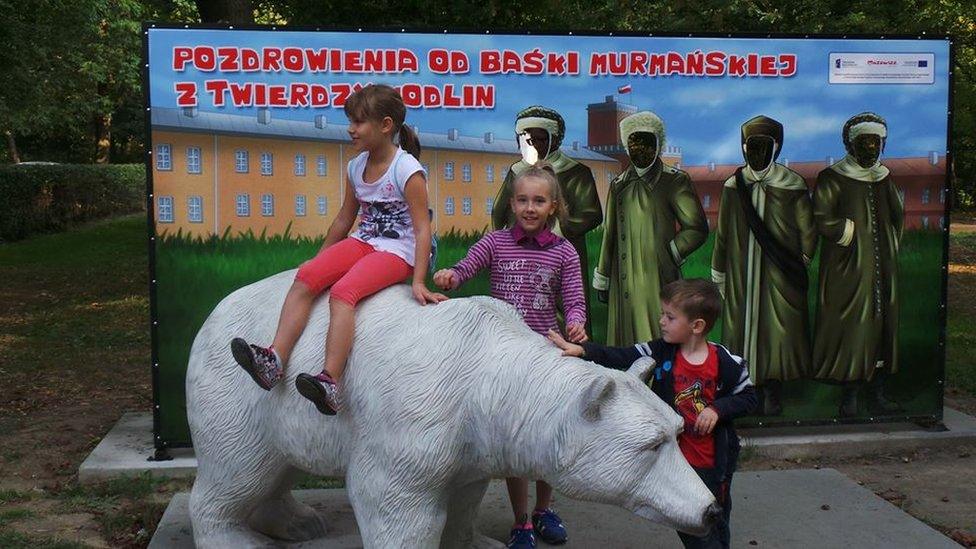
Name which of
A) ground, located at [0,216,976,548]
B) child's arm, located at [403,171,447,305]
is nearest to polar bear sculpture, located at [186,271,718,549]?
child's arm, located at [403,171,447,305]

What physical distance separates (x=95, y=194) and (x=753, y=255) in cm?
2172

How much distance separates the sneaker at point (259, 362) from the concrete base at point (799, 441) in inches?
104

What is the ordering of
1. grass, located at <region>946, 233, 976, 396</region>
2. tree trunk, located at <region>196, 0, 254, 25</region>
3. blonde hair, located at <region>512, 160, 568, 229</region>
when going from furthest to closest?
tree trunk, located at <region>196, 0, 254, 25</region> < grass, located at <region>946, 233, 976, 396</region> < blonde hair, located at <region>512, 160, 568, 229</region>

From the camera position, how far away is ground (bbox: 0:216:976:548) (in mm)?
5223

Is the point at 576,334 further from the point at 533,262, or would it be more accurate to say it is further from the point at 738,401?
the point at 738,401

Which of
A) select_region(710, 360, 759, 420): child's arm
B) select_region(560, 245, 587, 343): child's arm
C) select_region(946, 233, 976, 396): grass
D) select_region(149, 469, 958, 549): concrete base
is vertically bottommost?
select_region(149, 469, 958, 549): concrete base

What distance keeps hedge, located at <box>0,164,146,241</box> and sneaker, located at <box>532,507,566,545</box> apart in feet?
61.2

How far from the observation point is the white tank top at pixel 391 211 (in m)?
3.69

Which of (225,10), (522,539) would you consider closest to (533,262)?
(522,539)

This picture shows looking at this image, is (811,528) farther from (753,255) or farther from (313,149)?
(313,149)

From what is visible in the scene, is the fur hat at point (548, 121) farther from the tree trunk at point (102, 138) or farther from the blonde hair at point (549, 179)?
the tree trunk at point (102, 138)

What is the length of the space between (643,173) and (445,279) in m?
2.75

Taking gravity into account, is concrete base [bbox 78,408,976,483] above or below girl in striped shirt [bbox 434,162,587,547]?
below

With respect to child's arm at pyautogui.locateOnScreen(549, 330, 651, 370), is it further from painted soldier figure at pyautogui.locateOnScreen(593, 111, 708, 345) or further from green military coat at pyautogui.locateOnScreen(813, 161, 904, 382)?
green military coat at pyautogui.locateOnScreen(813, 161, 904, 382)
